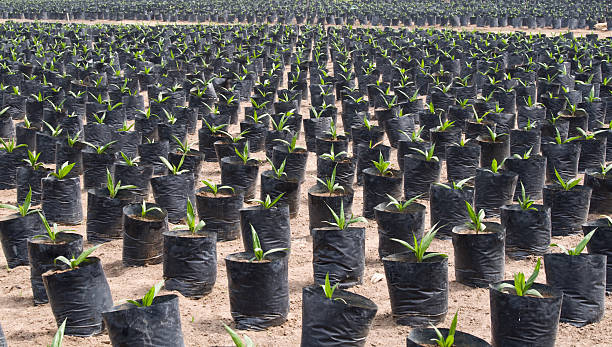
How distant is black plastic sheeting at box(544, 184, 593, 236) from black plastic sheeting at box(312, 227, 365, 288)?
2.42 metres

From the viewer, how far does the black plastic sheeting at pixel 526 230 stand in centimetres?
642

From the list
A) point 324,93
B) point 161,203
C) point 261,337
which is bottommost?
point 261,337

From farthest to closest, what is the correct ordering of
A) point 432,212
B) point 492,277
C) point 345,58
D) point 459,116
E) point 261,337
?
1. point 345,58
2. point 459,116
3. point 432,212
4. point 492,277
5. point 261,337

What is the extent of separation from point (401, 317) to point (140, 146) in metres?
4.94

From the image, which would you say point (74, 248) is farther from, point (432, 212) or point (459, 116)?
point (459, 116)

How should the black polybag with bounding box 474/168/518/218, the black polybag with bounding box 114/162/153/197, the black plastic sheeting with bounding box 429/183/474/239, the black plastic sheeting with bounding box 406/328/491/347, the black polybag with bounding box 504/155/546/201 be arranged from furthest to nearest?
the black polybag with bounding box 504/155/546/201 → the black polybag with bounding box 114/162/153/197 → the black polybag with bounding box 474/168/518/218 → the black plastic sheeting with bounding box 429/183/474/239 → the black plastic sheeting with bounding box 406/328/491/347

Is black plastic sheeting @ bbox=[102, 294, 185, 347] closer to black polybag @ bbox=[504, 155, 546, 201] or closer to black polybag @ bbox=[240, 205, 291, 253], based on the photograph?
black polybag @ bbox=[240, 205, 291, 253]

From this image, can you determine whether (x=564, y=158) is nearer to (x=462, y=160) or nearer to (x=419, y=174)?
(x=462, y=160)


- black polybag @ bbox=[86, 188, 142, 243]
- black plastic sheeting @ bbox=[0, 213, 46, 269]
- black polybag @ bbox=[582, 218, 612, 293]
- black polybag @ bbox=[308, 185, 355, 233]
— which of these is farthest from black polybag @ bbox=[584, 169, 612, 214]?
black plastic sheeting @ bbox=[0, 213, 46, 269]

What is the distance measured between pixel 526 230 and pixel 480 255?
0.91 meters

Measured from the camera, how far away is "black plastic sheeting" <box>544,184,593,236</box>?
7.11m

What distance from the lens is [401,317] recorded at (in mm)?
5238

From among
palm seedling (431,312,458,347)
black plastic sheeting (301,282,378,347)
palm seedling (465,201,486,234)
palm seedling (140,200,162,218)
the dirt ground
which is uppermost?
palm seedling (140,200,162,218)

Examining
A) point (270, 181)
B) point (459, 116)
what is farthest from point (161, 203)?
point (459, 116)
